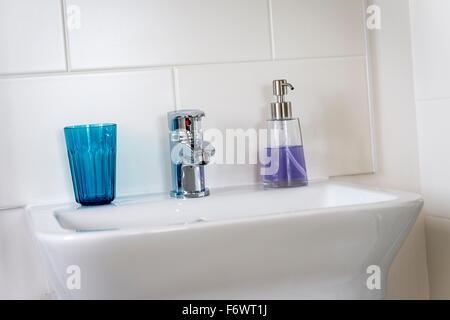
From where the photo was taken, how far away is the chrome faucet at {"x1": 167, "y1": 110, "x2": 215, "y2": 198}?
2.89ft

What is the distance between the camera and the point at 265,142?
992mm

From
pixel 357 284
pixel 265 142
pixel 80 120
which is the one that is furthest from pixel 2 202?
pixel 357 284

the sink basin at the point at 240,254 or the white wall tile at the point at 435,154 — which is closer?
the sink basin at the point at 240,254

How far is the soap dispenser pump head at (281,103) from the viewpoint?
36.8 inches

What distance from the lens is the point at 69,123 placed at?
0.92 m

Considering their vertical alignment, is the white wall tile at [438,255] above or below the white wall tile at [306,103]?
below

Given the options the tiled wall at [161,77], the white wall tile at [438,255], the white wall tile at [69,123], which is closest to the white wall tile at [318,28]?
the tiled wall at [161,77]

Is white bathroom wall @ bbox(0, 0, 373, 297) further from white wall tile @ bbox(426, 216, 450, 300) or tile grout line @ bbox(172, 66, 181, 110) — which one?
white wall tile @ bbox(426, 216, 450, 300)

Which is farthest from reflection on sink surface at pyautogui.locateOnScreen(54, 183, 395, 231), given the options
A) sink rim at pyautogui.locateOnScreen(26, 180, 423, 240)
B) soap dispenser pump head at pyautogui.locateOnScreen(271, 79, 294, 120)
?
soap dispenser pump head at pyautogui.locateOnScreen(271, 79, 294, 120)

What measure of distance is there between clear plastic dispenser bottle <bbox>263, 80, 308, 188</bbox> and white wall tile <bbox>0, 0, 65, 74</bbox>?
37 cm

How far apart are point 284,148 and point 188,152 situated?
0.17m

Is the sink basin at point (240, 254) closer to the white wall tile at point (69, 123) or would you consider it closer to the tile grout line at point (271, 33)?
the white wall tile at point (69, 123)

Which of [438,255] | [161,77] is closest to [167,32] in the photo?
[161,77]

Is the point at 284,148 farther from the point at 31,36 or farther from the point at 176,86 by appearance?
the point at 31,36
